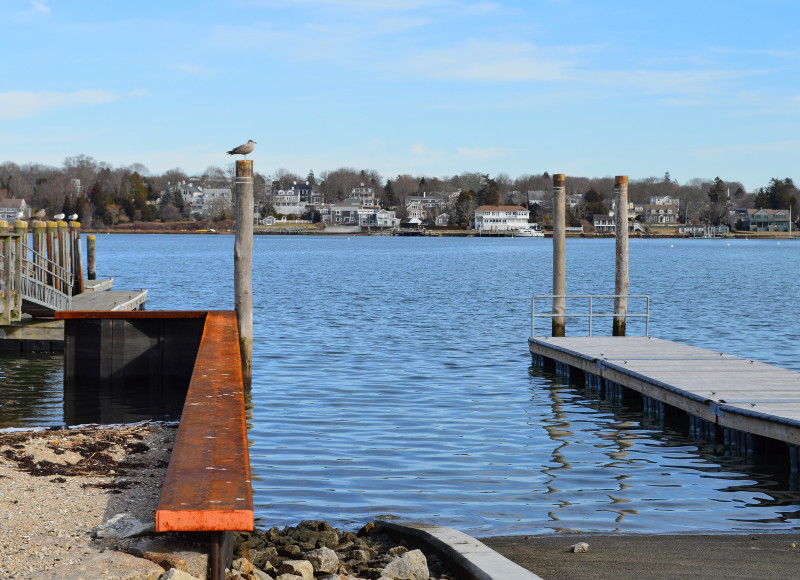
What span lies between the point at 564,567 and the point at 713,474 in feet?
A: 16.5

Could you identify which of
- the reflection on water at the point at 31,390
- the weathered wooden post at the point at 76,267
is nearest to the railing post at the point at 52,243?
the reflection on water at the point at 31,390

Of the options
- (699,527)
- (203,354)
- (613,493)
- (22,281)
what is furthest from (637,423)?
(22,281)

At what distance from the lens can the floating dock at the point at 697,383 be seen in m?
12.1

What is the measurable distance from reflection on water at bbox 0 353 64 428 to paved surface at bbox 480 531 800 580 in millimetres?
9500

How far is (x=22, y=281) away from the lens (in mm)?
19828

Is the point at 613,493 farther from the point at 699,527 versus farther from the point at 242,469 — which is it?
the point at 242,469

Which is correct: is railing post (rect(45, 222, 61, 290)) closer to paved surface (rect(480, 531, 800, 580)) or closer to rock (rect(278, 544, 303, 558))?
rock (rect(278, 544, 303, 558))

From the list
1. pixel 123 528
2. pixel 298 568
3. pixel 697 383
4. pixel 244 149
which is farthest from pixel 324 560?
pixel 244 149

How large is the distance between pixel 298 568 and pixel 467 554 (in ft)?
3.99

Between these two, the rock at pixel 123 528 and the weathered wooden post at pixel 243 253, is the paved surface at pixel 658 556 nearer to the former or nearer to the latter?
the rock at pixel 123 528

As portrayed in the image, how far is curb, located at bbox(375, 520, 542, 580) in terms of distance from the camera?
6488mm

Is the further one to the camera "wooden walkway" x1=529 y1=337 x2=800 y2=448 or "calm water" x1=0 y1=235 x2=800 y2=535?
"wooden walkway" x1=529 y1=337 x2=800 y2=448

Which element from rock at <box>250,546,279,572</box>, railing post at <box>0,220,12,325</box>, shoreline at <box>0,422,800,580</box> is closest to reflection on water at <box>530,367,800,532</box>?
shoreline at <box>0,422,800,580</box>

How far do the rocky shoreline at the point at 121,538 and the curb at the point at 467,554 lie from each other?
0.11 meters
